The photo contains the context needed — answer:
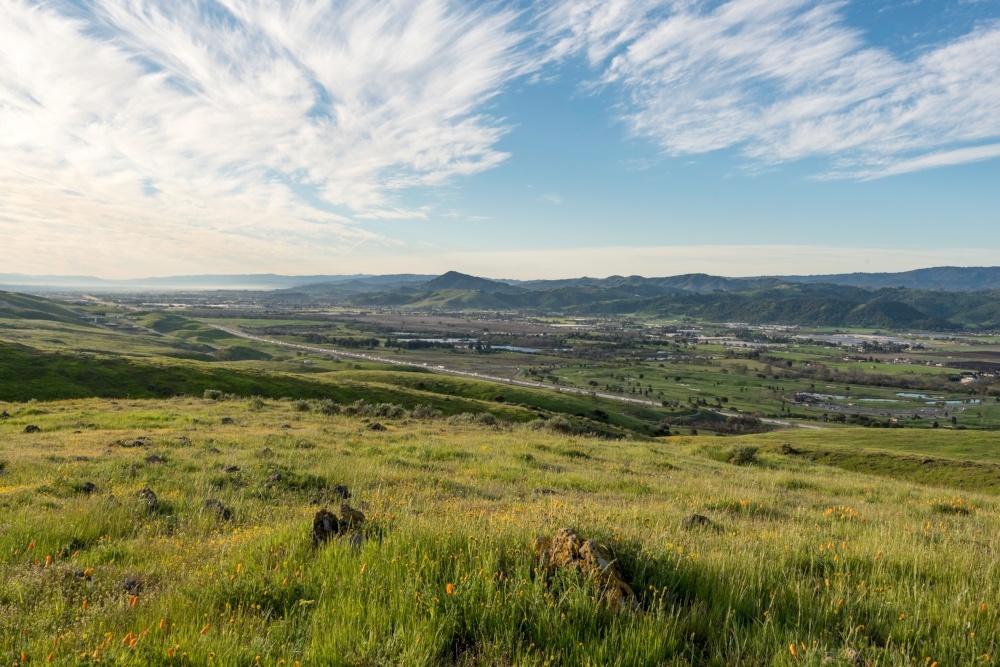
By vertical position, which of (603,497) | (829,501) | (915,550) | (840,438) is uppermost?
(915,550)

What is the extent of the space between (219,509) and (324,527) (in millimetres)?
3667

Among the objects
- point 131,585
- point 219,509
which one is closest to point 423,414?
point 219,509

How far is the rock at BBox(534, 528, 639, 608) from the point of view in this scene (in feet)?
15.1

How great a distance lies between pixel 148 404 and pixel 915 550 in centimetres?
4394

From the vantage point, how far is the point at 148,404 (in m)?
36.9

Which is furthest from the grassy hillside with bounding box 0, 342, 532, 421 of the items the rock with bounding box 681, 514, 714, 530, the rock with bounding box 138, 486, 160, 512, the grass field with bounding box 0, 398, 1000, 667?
the rock with bounding box 681, 514, 714, 530

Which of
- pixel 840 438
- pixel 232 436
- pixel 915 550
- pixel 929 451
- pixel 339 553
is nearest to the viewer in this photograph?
pixel 339 553

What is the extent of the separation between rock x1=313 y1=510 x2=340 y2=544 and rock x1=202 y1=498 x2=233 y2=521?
3.08 m

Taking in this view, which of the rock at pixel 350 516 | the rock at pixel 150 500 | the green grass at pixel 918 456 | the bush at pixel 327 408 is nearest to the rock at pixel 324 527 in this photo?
the rock at pixel 350 516

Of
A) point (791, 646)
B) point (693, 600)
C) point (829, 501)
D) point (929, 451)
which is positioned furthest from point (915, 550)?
point (929, 451)

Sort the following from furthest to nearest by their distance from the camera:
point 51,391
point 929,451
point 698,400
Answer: point 698,400, point 929,451, point 51,391

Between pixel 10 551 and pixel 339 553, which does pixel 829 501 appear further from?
pixel 10 551

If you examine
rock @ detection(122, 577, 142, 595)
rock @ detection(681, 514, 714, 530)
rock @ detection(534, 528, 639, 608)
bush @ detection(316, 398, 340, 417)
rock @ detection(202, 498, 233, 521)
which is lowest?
bush @ detection(316, 398, 340, 417)

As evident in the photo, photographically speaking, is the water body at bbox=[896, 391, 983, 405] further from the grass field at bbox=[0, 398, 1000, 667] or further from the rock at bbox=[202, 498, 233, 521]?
the rock at bbox=[202, 498, 233, 521]
